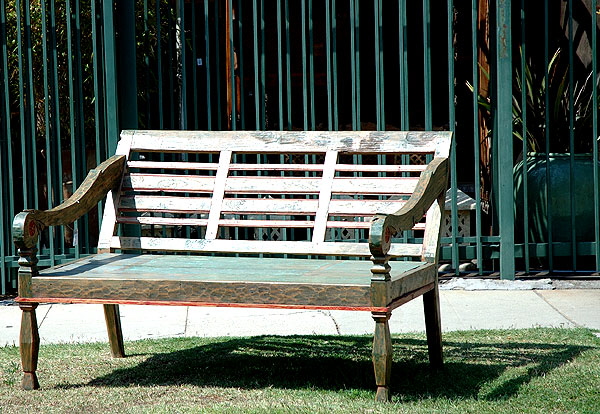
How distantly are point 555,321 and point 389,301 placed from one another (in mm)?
2283

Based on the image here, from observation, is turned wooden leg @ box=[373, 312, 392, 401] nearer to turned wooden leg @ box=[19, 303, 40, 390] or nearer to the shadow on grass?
the shadow on grass

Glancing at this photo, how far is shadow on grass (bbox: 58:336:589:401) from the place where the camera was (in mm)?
4258

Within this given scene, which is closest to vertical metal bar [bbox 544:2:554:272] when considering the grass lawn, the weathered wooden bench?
the grass lawn

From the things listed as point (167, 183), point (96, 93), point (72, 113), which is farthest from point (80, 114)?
point (167, 183)

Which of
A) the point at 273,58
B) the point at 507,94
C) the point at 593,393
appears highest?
the point at 273,58

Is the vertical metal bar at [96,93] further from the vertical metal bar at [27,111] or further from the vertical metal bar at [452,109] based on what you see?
the vertical metal bar at [452,109]

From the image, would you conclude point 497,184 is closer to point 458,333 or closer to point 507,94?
point 507,94

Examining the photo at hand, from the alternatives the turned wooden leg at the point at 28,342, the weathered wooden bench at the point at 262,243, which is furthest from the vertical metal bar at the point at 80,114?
the turned wooden leg at the point at 28,342

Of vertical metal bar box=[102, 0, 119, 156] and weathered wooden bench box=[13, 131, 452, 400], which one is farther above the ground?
vertical metal bar box=[102, 0, 119, 156]

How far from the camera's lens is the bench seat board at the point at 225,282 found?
3889 millimetres

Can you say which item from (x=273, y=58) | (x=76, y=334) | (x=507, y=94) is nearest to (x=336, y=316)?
(x=76, y=334)

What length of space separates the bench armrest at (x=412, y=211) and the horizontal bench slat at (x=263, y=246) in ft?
1.11

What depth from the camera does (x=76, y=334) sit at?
5750 mm

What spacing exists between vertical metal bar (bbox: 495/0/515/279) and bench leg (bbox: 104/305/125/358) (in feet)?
10.2
